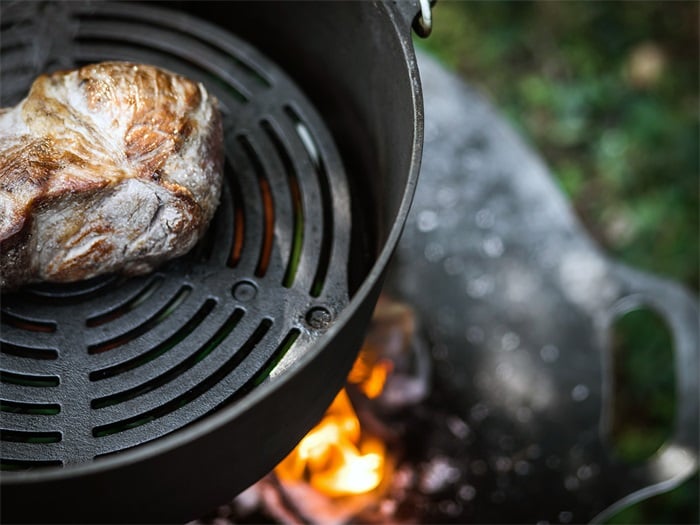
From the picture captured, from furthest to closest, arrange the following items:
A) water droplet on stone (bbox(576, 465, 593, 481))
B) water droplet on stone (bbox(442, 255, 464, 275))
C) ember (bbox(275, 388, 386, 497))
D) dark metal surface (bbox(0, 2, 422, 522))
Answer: water droplet on stone (bbox(442, 255, 464, 275)), water droplet on stone (bbox(576, 465, 593, 481)), ember (bbox(275, 388, 386, 497)), dark metal surface (bbox(0, 2, 422, 522))

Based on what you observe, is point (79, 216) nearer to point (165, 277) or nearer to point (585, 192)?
point (165, 277)

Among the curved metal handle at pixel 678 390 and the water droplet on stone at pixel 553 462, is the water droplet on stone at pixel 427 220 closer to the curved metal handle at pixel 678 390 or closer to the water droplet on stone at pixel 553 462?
the curved metal handle at pixel 678 390

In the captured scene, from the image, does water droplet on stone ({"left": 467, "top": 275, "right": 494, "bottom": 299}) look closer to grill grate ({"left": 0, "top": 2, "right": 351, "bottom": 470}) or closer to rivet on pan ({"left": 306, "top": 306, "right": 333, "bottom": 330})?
grill grate ({"left": 0, "top": 2, "right": 351, "bottom": 470})

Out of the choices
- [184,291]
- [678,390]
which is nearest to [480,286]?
[678,390]

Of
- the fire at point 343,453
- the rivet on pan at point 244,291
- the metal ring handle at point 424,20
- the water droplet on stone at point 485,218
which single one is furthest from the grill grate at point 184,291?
the water droplet on stone at point 485,218

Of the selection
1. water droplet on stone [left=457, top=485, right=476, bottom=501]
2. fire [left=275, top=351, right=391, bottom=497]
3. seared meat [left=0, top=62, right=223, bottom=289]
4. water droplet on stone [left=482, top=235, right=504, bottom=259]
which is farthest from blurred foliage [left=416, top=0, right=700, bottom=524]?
seared meat [left=0, top=62, right=223, bottom=289]

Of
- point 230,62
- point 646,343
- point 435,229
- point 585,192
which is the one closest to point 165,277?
point 230,62
